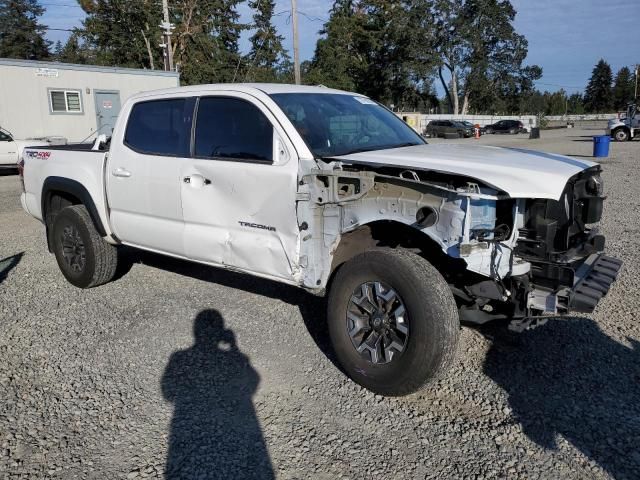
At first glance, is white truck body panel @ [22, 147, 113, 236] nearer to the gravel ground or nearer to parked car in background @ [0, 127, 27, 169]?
the gravel ground

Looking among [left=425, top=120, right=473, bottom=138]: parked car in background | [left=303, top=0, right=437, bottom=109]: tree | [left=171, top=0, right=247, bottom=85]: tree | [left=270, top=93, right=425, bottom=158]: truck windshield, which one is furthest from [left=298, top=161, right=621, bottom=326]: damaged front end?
[left=303, top=0, right=437, bottom=109]: tree

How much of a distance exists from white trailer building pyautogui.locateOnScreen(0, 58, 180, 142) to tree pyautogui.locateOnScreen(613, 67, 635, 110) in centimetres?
9665

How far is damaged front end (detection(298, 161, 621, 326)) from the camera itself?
11.0ft

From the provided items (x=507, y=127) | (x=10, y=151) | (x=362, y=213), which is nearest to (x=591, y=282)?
(x=362, y=213)

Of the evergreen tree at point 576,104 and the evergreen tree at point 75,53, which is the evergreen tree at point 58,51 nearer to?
the evergreen tree at point 75,53

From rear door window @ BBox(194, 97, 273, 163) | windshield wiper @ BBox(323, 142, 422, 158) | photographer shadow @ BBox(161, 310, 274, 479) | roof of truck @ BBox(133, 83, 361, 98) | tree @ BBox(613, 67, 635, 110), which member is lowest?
photographer shadow @ BBox(161, 310, 274, 479)

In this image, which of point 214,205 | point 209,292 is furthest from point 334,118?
point 209,292

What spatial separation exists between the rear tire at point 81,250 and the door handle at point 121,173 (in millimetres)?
715

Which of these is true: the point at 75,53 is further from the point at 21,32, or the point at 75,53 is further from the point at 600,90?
the point at 600,90

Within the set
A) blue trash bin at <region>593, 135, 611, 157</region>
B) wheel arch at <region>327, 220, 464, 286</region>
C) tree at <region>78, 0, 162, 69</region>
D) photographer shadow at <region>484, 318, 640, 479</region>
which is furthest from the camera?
A: tree at <region>78, 0, 162, 69</region>

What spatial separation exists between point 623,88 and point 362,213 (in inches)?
4466

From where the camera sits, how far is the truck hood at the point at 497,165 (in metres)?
3.22

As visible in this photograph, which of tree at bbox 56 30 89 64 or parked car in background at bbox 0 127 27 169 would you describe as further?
tree at bbox 56 30 89 64

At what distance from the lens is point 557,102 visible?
102m
